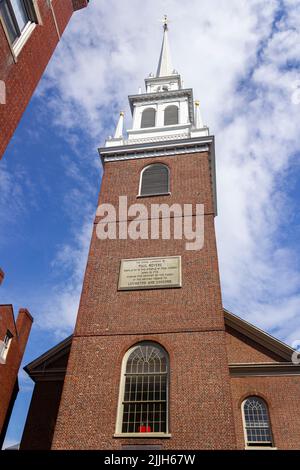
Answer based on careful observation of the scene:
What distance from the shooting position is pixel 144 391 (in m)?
12.5

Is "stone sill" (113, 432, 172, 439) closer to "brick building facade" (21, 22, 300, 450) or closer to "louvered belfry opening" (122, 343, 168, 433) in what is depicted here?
"brick building facade" (21, 22, 300, 450)

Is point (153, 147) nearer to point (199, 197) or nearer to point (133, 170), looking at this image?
point (133, 170)

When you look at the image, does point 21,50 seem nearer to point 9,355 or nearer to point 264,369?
point 264,369

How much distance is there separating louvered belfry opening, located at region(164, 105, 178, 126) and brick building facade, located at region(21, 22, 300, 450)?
3529 millimetres

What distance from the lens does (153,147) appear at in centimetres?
1992

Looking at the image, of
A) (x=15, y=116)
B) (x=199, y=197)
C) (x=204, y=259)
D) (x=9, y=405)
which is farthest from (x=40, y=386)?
(x=15, y=116)

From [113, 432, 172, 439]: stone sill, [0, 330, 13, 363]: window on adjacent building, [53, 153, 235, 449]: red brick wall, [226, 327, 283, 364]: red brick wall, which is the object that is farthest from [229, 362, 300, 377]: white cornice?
[0, 330, 13, 363]: window on adjacent building

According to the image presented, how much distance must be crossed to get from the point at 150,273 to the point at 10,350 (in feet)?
27.6

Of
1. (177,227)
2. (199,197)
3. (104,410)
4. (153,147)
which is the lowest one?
(104,410)

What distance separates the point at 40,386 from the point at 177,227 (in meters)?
8.62

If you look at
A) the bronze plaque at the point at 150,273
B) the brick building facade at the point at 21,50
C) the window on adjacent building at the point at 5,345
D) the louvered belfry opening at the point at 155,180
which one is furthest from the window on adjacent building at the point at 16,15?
the window on adjacent building at the point at 5,345

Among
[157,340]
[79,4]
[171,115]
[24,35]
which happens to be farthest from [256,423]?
[171,115]

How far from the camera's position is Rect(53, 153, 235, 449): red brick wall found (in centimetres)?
1146

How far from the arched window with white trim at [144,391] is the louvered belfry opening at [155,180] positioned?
7.32m
